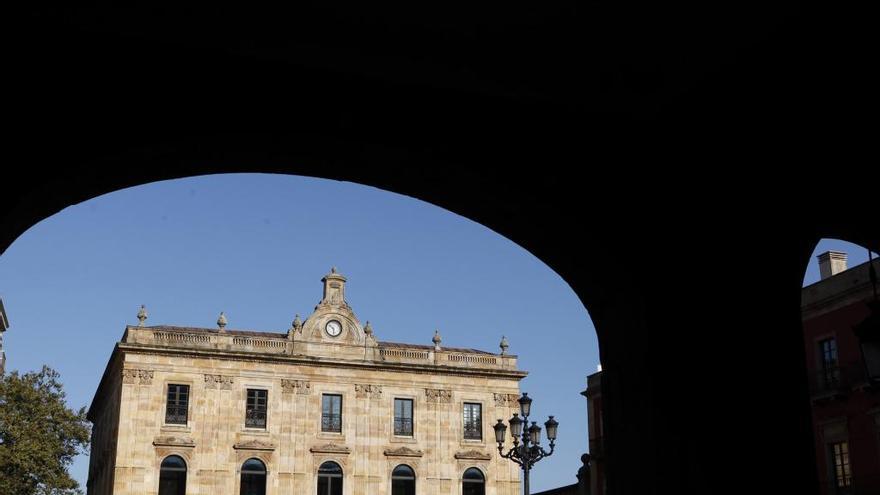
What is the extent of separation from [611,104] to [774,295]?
1467 mm

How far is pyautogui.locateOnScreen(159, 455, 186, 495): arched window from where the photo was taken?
3528 cm

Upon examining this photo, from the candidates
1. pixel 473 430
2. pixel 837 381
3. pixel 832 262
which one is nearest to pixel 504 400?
pixel 473 430

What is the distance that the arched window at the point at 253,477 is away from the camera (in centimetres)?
3638

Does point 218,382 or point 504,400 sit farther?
point 504,400

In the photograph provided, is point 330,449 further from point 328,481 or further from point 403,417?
point 403,417

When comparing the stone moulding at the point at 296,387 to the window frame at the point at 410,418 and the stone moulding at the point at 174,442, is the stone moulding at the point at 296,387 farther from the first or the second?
the stone moulding at the point at 174,442

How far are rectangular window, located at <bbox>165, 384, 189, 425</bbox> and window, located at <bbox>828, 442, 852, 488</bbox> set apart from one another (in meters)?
23.0

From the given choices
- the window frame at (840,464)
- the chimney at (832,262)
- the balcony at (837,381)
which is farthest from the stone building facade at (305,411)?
the window frame at (840,464)

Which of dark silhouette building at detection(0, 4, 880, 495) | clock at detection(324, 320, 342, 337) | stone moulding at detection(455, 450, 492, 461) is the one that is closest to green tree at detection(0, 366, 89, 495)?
clock at detection(324, 320, 342, 337)

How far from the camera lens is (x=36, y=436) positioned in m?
34.0

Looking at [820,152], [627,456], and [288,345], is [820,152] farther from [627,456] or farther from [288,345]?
[288,345]

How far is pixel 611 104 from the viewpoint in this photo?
511 centimetres

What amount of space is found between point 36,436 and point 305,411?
981 centimetres

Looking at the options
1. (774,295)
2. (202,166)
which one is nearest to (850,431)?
(774,295)
